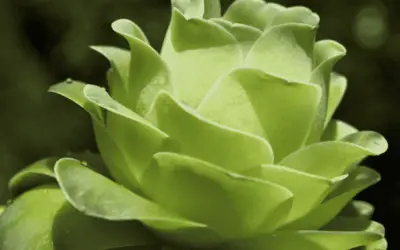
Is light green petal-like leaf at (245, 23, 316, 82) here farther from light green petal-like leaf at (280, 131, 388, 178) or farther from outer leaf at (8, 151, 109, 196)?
outer leaf at (8, 151, 109, 196)

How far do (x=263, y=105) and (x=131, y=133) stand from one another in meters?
0.09

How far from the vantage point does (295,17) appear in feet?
1.57

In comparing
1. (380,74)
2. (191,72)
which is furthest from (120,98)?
(380,74)

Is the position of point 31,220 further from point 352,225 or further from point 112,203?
point 352,225

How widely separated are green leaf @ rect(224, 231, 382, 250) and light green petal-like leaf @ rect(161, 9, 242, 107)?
106 millimetres

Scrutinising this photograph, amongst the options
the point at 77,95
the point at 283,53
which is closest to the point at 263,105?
the point at 283,53

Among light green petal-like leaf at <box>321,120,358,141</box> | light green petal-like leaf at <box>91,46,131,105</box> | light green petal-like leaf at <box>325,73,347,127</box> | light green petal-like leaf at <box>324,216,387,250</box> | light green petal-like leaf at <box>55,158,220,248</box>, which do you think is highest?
light green petal-like leaf at <box>91,46,131,105</box>

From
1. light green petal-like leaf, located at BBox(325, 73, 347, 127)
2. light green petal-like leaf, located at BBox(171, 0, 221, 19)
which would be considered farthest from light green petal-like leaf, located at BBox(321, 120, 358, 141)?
light green petal-like leaf, located at BBox(171, 0, 221, 19)

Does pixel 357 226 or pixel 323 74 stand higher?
pixel 323 74

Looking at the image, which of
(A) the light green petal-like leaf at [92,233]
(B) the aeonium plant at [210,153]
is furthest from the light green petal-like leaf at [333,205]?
(A) the light green petal-like leaf at [92,233]

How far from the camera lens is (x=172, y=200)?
0.43 m

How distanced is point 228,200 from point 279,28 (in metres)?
0.13

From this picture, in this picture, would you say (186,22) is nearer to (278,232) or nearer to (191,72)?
(191,72)

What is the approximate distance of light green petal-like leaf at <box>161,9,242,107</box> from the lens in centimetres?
45
